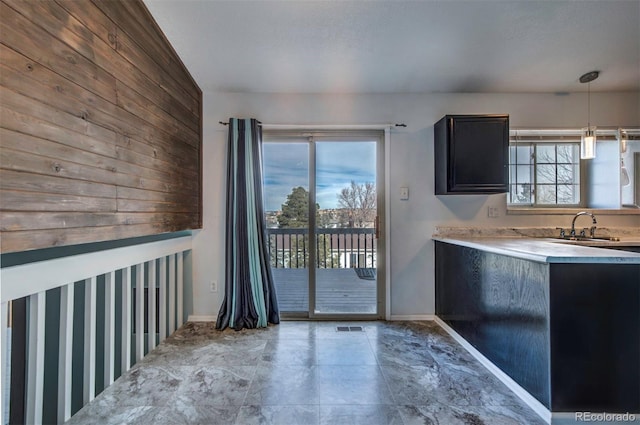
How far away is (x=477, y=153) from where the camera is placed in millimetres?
2762

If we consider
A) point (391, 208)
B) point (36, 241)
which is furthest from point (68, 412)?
point (391, 208)

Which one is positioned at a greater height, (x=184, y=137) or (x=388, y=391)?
(x=184, y=137)

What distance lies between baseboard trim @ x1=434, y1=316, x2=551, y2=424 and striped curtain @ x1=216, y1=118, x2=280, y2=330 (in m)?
1.79

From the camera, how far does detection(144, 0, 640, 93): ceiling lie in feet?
7.02

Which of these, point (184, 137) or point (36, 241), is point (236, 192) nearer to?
point (184, 137)

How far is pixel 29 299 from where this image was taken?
152cm

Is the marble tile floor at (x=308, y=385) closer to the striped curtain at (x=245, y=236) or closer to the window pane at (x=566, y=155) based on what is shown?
the striped curtain at (x=245, y=236)

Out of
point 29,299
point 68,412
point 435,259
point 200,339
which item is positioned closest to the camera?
point 29,299

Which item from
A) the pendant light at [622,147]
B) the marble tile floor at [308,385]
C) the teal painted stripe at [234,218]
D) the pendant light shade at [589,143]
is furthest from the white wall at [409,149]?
the pendant light shade at [589,143]

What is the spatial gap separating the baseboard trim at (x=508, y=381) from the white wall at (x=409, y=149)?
0.67 metres

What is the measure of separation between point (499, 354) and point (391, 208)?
1.57m

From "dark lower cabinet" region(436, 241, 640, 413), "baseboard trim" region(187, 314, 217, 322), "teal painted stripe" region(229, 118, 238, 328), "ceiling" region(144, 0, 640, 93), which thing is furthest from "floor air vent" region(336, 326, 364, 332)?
"ceiling" region(144, 0, 640, 93)

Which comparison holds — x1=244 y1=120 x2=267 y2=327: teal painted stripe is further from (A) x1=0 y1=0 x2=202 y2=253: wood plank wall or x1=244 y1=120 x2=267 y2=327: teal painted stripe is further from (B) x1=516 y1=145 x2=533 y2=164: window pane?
(B) x1=516 y1=145 x2=533 y2=164: window pane

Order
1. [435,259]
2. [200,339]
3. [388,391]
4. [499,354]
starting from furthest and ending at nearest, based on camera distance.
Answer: [435,259], [200,339], [499,354], [388,391]
